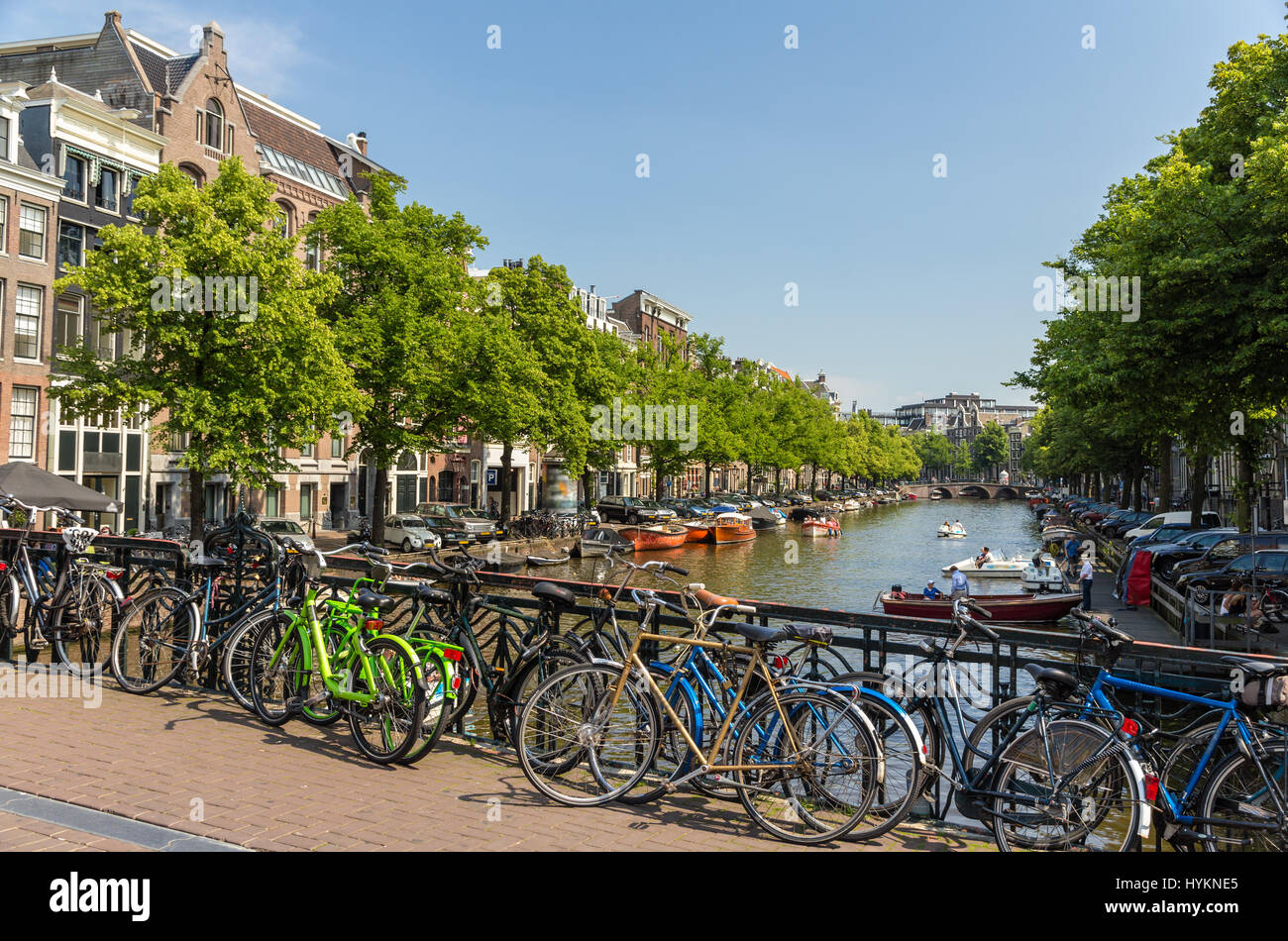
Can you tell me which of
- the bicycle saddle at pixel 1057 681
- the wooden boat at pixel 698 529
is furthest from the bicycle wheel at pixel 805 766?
the wooden boat at pixel 698 529

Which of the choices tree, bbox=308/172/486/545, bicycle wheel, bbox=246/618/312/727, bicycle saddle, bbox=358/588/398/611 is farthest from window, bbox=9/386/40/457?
bicycle saddle, bbox=358/588/398/611

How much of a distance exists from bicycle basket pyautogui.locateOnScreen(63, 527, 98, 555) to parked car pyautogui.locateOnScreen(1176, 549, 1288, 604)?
23441 millimetres

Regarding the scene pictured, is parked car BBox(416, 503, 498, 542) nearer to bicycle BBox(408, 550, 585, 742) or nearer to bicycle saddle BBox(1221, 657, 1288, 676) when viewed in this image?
bicycle BBox(408, 550, 585, 742)

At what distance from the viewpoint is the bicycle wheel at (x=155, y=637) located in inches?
338

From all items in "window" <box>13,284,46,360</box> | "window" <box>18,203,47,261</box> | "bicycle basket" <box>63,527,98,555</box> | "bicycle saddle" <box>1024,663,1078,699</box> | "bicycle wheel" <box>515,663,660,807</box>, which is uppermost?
"window" <box>18,203,47,261</box>

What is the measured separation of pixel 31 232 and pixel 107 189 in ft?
15.2

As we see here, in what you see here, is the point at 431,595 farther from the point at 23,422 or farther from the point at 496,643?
the point at 23,422

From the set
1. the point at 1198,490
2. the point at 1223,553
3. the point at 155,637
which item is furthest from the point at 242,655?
the point at 1198,490

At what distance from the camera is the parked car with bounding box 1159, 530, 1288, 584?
89.6ft

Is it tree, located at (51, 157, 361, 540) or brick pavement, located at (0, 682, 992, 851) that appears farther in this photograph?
tree, located at (51, 157, 361, 540)

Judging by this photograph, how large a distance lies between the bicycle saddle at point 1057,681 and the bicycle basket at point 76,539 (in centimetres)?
877
